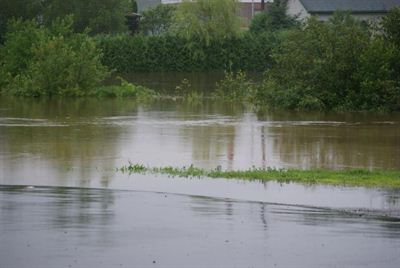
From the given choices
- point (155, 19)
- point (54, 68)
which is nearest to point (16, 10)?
point (54, 68)

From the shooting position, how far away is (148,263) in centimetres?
969

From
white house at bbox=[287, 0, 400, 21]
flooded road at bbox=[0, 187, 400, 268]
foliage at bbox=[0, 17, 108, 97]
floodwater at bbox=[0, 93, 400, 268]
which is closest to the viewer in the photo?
flooded road at bbox=[0, 187, 400, 268]

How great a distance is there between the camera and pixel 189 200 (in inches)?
532

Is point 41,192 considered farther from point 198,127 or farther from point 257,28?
point 257,28

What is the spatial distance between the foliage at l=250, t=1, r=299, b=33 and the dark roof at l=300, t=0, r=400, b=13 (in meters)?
1.98

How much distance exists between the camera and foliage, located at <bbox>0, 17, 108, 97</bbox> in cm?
3619

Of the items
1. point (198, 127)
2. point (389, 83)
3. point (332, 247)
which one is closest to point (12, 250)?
point (332, 247)

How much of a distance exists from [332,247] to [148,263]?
2.22 metres

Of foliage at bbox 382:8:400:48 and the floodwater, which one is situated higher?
foliage at bbox 382:8:400:48

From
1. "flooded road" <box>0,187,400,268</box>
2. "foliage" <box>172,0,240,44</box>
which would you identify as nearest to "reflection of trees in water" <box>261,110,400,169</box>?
"flooded road" <box>0,187,400,268</box>

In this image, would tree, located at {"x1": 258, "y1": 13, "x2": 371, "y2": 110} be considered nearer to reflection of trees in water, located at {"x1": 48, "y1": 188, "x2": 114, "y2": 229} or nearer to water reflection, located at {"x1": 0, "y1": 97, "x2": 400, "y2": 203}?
water reflection, located at {"x1": 0, "y1": 97, "x2": 400, "y2": 203}

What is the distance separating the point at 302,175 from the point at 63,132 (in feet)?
31.0

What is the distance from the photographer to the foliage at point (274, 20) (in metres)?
64.5

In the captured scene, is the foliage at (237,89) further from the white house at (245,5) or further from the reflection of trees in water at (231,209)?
the white house at (245,5)
